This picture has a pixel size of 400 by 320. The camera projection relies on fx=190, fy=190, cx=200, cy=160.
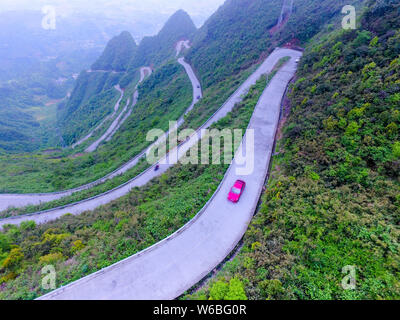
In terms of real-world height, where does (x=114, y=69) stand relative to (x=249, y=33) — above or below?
above

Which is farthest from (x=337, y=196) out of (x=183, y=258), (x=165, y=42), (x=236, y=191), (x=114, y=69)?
(x=114, y=69)

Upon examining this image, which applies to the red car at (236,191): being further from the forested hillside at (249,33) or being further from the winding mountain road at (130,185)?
the forested hillside at (249,33)

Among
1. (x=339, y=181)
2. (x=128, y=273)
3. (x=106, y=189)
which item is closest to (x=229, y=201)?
(x=339, y=181)

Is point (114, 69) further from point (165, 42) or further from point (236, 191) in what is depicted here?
point (236, 191)

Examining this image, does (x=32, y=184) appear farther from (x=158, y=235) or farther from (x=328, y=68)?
(x=328, y=68)

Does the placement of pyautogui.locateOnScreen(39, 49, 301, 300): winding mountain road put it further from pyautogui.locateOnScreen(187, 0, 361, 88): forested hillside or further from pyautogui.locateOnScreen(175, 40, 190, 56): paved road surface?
pyautogui.locateOnScreen(175, 40, 190, 56): paved road surface

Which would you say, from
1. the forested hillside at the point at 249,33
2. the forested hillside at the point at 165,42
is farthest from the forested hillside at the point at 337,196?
the forested hillside at the point at 165,42
